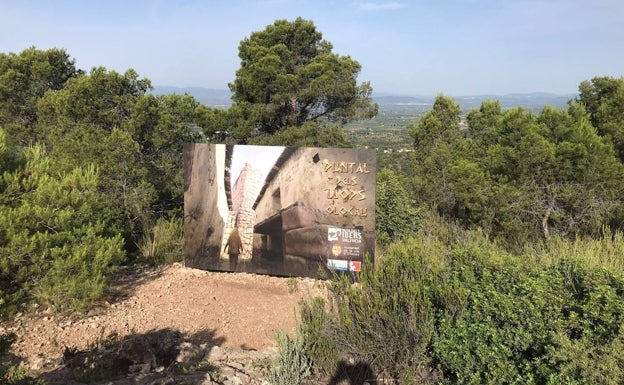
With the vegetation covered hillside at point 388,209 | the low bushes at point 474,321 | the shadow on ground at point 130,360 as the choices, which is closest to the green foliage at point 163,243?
the vegetation covered hillside at point 388,209

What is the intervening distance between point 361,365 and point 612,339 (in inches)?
70.6

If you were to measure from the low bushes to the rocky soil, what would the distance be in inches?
28.5

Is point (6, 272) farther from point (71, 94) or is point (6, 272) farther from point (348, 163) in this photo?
point (71, 94)

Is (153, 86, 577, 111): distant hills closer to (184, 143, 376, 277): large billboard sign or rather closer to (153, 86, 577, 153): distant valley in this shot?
(153, 86, 577, 153): distant valley

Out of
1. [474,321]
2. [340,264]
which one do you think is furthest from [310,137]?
[474,321]

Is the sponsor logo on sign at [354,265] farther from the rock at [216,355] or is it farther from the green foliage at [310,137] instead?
the green foliage at [310,137]

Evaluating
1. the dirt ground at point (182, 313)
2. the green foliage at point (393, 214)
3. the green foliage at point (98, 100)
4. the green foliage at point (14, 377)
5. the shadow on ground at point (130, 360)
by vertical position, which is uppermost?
the green foliage at point (98, 100)

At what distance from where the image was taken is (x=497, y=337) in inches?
117

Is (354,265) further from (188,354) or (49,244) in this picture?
(49,244)

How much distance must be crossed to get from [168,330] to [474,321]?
3638 mm

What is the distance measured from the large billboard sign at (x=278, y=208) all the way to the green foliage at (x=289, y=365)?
3523 mm

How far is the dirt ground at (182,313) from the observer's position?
5.56m

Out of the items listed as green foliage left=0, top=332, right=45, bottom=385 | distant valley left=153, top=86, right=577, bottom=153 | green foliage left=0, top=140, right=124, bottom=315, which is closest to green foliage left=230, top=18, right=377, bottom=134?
distant valley left=153, top=86, right=577, bottom=153

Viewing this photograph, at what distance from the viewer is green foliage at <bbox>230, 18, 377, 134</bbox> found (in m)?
14.0
